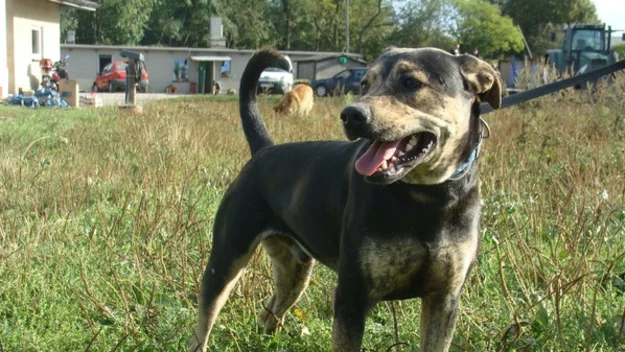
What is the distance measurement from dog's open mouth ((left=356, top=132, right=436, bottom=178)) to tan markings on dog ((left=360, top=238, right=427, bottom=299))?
33cm

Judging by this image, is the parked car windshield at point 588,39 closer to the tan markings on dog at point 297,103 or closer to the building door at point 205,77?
the tan markings on dog at point 297,103

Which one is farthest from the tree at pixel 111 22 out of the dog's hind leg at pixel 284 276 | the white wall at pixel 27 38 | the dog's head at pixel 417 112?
the dog's head at pixel 417 112

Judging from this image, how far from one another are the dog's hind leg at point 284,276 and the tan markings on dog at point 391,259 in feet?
3.44

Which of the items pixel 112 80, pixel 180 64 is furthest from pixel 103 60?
pixel 112 80

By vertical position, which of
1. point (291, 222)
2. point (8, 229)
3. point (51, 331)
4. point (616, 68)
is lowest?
point (51, 331)

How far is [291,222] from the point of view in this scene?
363 centimetres

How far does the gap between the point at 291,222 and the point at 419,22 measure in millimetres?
62954

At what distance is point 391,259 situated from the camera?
3008mm

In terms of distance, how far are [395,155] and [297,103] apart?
41.2 ft

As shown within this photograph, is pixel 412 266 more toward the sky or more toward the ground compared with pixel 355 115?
more toward the ground

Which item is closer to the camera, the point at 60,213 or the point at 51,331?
the point at 51,331

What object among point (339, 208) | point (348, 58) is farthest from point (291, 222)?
point (348, 58)

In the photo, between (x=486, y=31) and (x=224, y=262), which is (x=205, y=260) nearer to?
(x=224, y=262)

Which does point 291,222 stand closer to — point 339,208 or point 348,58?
point 339,208
